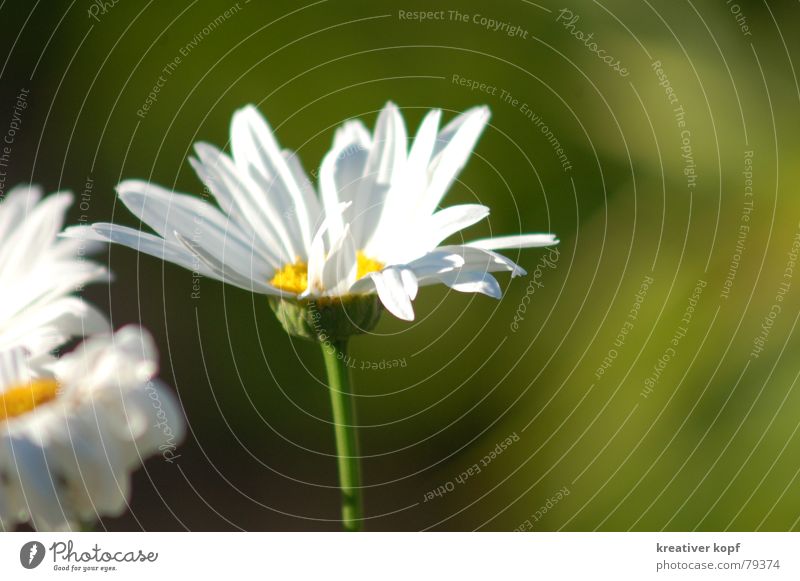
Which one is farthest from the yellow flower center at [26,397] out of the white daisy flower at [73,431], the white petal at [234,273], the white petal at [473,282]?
the white petal at [473,282]

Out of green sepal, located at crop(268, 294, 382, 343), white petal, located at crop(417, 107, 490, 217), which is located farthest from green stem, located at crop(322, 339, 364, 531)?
white petal, located at crop(417, 107, 490, 217)

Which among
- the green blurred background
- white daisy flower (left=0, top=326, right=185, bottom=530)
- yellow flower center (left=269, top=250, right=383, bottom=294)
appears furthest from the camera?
the green blurred background

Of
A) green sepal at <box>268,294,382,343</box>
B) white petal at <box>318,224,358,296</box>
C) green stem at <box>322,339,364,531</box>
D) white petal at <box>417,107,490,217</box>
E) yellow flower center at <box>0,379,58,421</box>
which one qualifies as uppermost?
white petal at <box>417,107,490,217</box>

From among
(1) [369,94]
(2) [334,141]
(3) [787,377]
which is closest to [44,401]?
(2) [334,141]

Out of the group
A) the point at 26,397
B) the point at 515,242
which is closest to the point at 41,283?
the point at 26,397

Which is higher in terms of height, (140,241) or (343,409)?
(140,241)

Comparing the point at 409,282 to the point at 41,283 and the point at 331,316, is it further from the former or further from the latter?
the point at 41,283
